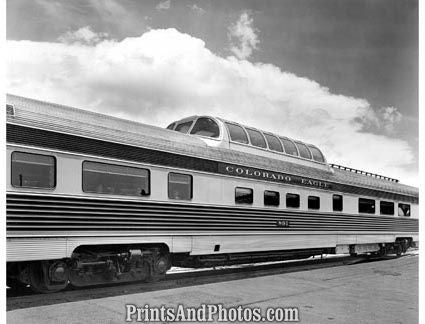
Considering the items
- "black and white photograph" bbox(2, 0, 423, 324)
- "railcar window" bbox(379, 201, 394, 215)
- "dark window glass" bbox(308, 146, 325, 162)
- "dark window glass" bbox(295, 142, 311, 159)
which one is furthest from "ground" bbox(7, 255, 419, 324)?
"railcar window" bbox(379, 201, 394, 215)

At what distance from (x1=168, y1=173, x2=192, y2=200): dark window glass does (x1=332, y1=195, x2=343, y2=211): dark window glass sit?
6613mm

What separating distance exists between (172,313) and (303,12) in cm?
533

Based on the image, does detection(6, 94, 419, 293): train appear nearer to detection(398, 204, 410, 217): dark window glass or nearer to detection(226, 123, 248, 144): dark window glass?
detection(226, 123, 248, 144): dark window glass

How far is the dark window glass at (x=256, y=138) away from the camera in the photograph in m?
12.6

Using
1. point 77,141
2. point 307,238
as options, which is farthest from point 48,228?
point 307,238

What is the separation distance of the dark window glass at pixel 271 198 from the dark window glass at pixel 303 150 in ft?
8.33

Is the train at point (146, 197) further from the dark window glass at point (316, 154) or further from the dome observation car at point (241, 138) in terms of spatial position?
the dark window glass at point (316, 154)

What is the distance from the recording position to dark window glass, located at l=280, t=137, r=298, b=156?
1384 cm

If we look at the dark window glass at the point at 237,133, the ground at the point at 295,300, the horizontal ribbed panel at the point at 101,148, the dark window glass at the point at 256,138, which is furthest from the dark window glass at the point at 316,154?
the horizontal ribbed panel at the point at 101,148

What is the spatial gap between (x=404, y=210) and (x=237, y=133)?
35.4 ft

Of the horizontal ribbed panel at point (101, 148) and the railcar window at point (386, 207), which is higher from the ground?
the horizontal ribbed panel at point (101, 148)

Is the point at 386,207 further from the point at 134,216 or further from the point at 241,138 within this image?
the point at 134,216

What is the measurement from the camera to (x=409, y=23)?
7.52 metres

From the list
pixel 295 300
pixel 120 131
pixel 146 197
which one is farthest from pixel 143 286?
pixel 120 131
